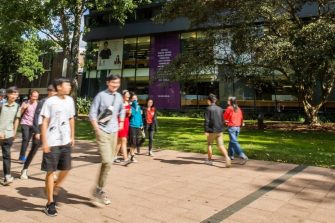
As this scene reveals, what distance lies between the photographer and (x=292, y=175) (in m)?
7.88

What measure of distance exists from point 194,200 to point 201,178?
5.31 ft

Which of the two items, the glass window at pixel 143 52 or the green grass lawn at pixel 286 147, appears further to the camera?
the glass window at pixel 143 52

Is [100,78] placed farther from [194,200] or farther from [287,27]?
[194,200]

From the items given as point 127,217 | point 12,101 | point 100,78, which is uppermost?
point 100,78

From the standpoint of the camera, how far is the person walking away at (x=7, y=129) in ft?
21.3

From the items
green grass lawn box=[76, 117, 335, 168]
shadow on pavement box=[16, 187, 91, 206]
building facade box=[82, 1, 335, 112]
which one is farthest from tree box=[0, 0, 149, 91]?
shadow on pavement box=[16, 187, 91, 206]

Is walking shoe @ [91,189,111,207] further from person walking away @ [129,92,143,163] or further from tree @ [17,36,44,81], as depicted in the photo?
tree @ [17,36,44,81]

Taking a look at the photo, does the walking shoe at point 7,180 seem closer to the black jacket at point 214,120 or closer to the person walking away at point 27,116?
the person walking away at point 27,116

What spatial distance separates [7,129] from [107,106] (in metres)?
2.25

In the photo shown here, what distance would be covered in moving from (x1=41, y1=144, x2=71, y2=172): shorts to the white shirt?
0.24ft

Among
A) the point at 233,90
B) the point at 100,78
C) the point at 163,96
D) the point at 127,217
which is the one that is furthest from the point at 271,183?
the point at 100,78

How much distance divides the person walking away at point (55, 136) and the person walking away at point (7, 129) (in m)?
1.83

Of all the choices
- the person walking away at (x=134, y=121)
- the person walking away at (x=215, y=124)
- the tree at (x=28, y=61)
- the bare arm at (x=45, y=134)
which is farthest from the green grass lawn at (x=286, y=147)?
the tree at (x=28, y=61)

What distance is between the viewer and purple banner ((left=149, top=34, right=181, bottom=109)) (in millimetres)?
31484
